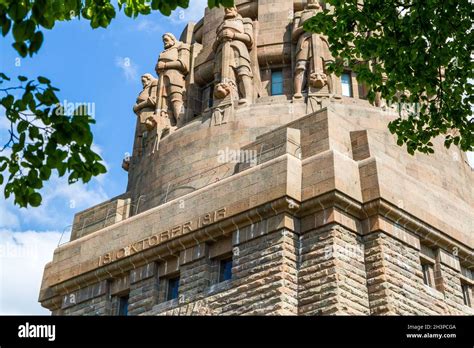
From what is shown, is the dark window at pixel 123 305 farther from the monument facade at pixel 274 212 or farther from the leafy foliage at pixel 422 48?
the leafy foliage at pixel 422 48

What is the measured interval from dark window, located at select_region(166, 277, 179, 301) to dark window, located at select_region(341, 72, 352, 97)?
10.5 m

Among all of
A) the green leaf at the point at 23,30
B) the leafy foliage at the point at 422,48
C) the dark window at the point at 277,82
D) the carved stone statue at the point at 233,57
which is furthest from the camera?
the dark window at the point at 277,82

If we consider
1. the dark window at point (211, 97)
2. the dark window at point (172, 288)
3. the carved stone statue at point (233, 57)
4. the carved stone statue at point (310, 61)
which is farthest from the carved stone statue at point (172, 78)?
the dark window at point (172, 288)

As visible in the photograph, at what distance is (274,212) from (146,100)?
1297cm

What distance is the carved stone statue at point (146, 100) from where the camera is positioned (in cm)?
3475

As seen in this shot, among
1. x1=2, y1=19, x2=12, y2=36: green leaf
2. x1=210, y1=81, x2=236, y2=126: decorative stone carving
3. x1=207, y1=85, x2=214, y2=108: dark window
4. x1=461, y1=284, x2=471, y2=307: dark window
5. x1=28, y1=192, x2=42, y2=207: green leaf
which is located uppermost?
Result: x1=207, y1=85, x2=214, y2=108: dark window

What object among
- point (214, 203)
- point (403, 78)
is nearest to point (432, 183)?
point (214, 203)

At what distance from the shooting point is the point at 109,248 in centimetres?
2780

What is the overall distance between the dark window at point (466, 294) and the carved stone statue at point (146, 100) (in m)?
14.4

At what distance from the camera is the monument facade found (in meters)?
23.3

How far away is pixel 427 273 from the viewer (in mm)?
25344

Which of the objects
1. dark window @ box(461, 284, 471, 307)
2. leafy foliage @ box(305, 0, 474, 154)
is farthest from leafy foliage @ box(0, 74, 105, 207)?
dark window @ box(461, 284, 471, 307)

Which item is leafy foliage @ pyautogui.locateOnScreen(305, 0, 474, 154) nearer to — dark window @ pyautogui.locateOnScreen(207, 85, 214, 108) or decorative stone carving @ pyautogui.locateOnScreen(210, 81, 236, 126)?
decorative stone carving @ pyautogui.locateOnScreen(210, 81, 236, 126)
